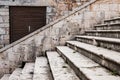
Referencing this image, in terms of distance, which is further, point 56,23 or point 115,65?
point 56,23

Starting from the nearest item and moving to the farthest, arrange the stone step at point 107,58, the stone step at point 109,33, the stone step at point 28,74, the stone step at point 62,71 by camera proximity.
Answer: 1. the stone step at point 107,58
2. the stone step at point 62,71
3. the stone step at point 109,33
4. the stone step at point 28,74

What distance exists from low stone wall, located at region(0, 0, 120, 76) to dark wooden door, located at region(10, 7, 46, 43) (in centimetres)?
312

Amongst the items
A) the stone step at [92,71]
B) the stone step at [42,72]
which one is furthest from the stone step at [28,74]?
the stone step at [92,71]

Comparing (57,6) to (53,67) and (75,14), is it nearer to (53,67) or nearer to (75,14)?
(75,14)

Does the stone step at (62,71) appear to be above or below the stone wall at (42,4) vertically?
below

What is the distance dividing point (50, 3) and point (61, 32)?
302 cm

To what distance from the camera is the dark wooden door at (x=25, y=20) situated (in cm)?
1039

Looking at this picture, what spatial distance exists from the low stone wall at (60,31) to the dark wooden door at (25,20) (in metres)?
3.12

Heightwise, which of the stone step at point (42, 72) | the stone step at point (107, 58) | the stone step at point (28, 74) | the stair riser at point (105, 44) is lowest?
the stone step at point (28, 74)

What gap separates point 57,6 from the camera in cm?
1009

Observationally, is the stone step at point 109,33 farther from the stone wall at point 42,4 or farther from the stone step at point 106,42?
the stone wall at point 42,4

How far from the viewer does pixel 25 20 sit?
10.6 meters

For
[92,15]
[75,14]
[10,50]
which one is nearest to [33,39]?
[10,50]

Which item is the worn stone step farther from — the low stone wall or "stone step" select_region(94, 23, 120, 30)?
the low stone wall
